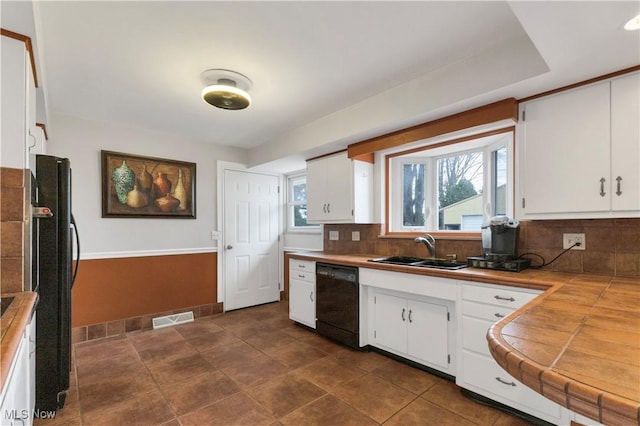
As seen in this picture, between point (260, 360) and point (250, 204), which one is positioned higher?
point (250, 204)

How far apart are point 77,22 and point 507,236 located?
3076 mm

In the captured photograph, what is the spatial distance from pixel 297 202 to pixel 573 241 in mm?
3412

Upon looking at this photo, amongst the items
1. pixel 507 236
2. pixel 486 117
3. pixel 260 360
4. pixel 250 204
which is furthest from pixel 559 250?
pixel 250 204

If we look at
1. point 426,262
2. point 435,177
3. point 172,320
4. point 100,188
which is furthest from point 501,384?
point 100,188

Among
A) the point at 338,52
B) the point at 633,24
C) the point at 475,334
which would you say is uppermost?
the point at 338,52

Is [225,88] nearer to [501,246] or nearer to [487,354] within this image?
[501,246]

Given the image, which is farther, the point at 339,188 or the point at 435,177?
the point at 339,188

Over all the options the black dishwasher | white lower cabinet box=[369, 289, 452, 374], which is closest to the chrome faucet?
white lower cabinet box=[369, 289, 452, 374]

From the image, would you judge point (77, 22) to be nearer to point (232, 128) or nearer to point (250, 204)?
point (232, 128)

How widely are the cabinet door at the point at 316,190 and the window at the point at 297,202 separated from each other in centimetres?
76

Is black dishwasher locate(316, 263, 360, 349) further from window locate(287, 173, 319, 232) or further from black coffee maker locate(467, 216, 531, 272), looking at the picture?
window locate(287, 173, 319, 232)

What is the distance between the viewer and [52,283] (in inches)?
73.7

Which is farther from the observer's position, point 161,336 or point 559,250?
point 161,336

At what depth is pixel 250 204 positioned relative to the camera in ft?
14.5
